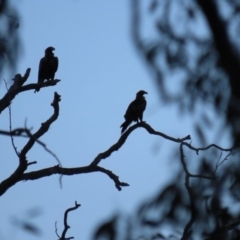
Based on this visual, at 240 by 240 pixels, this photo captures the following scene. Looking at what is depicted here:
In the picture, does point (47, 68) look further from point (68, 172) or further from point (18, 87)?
point (68, 172)

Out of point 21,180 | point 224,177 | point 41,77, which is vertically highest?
point 41,77

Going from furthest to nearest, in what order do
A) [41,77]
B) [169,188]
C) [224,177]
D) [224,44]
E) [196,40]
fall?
[41,77], [169,188], [196,40], [224,177], [224,44]

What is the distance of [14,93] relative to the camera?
4707 mm

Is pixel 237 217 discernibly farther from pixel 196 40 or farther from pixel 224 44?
pixel 224 44

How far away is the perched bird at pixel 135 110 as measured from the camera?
6.64 m

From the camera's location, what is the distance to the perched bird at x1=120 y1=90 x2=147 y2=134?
6645mm

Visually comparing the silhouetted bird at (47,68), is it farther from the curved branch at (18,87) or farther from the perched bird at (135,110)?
the curved branch at (18,87)

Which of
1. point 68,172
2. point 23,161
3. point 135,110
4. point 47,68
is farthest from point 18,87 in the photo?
point 47,68

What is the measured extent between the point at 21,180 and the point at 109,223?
2.73 meters

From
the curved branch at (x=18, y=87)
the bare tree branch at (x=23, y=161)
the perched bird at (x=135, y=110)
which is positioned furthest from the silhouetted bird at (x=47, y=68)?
the bare tree branch at (x=23, y=161)

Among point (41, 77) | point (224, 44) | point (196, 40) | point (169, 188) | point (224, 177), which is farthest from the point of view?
point (41, 77)

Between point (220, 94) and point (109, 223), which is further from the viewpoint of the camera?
point (109, 223)

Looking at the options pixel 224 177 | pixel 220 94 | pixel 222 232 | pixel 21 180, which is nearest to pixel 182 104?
pixel 220 94

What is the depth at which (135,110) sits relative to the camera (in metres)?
7.02
